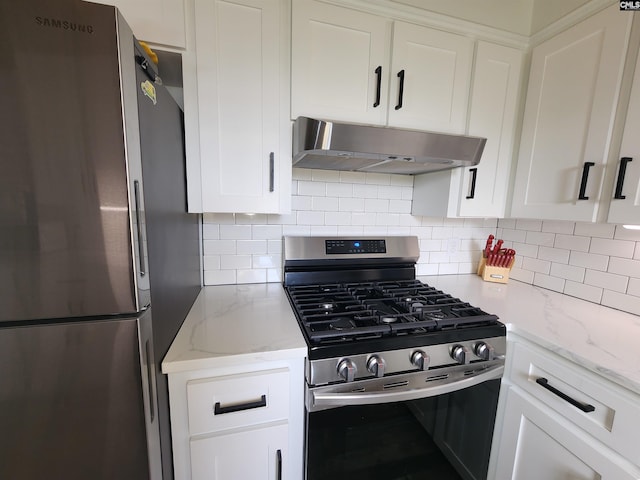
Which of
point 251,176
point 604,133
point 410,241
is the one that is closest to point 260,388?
point 251,176

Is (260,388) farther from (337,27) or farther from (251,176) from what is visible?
(337,27)

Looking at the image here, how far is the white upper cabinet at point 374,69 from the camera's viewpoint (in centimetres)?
108

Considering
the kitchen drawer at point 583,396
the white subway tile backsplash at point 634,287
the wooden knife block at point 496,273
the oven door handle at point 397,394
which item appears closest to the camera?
the kitchen drawer at point 583,396

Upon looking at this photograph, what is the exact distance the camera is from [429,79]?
4.00 feet

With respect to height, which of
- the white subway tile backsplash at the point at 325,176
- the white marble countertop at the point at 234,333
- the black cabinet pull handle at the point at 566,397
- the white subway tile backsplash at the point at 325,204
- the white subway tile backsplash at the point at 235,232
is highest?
the white subway tile backsplash at the point at 325,176

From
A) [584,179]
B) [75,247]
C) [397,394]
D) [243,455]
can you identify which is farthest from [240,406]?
[584,179]

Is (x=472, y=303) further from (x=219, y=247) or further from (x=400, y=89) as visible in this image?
(x=219, y=247)

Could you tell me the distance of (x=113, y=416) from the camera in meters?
0.64

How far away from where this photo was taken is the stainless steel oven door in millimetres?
904

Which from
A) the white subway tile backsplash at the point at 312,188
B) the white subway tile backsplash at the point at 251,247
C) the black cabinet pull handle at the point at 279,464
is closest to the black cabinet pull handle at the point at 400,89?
the white subway tile backsplash at the point at 312,188

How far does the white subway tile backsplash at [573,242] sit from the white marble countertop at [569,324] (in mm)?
267

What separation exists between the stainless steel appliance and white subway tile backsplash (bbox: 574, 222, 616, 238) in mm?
767

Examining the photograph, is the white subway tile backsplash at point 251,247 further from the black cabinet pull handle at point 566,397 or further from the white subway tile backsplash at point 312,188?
the black cabinet pull handle at point 566,397

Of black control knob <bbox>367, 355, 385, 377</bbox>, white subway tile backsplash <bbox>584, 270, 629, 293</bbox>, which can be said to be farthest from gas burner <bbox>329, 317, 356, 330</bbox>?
white subway tile backsplash <bbox>584, 270, 629, 293</bbox>
